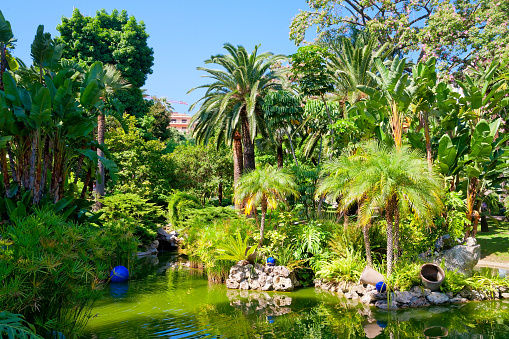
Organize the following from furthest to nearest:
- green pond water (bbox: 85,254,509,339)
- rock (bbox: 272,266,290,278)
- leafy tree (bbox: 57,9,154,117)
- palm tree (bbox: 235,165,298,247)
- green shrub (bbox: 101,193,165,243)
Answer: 1. leafy tree (bbox: 57,9,154,117)
2. green shrub (bbox: 101,193,165,243)
3. palm tree (bbox: 235,165,298,247)
4. rock (bbox: 272,266,290,278)
5. green pond water (bbox: 85,254,509,339)

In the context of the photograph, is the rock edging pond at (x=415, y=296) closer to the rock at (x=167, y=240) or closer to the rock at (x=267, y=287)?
the rock at (x=267, y=287)

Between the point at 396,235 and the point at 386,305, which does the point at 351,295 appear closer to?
the point at 386,305

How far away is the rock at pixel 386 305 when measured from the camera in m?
10.2

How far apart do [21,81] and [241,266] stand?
30.2ft

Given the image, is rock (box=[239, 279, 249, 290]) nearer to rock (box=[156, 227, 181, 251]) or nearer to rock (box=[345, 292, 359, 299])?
rock (box=[345, 292, 359, 299])

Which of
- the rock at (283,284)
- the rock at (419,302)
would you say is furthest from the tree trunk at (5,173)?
the rock at (419,302)

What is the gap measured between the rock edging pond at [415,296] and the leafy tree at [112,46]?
1156 inches

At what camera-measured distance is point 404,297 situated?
408 inches

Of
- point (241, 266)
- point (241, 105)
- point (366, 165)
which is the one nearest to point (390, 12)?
point (241, 105)

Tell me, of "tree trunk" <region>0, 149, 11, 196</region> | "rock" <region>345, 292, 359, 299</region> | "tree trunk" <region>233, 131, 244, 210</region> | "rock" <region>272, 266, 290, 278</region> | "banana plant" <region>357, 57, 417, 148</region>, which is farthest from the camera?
"tree trunk" <region>233, 131, 244, 210</region>

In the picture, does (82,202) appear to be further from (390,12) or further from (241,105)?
(390,12)

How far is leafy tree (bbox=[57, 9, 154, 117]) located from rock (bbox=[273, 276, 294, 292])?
89.1 feet

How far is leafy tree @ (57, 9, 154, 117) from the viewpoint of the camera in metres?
36.2

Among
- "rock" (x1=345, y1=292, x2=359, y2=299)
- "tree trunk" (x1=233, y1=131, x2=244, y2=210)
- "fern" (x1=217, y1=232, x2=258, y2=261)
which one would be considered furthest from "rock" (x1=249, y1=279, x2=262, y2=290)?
"tree trunk" (x1=233, y1=131, x2=244, y2=210)
